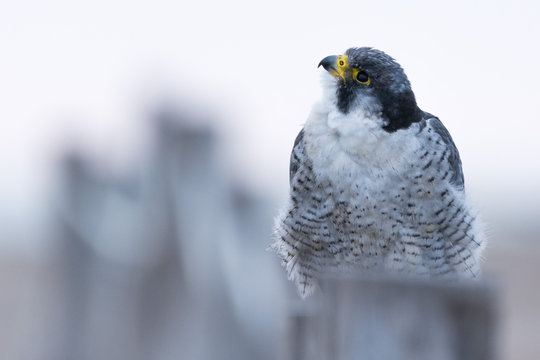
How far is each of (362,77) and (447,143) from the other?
518 millimetres

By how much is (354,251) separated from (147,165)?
2.07m

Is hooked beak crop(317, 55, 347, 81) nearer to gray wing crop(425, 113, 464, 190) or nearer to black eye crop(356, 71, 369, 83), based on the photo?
black eye crop(356, 71, 369, 83)

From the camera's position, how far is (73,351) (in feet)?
21.9

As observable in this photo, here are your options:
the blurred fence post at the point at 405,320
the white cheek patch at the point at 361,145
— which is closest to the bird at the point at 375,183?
the white cheek patch at the point at 361,145

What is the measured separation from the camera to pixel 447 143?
4363mm

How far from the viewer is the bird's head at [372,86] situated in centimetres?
417

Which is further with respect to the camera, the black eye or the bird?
the black eye

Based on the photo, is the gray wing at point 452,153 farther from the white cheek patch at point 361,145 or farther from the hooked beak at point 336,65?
the hooked beak at point 336,65

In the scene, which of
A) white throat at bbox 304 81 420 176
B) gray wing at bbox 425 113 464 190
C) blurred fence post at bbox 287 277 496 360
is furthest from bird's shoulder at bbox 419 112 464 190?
blurred fence post at bbox 287 277 496 360

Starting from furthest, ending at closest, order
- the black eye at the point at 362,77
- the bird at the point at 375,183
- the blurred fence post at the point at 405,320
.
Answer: the black eye at the point at 362,77 → the bird at the point at 375,183 → the blurred fence post at the point at 405,320

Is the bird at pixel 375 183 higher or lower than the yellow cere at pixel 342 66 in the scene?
lower

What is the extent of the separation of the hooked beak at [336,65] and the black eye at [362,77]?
0.07 m

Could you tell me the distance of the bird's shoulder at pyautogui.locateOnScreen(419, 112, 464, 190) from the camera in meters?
4.30

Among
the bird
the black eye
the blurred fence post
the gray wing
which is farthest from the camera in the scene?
the gray wing
